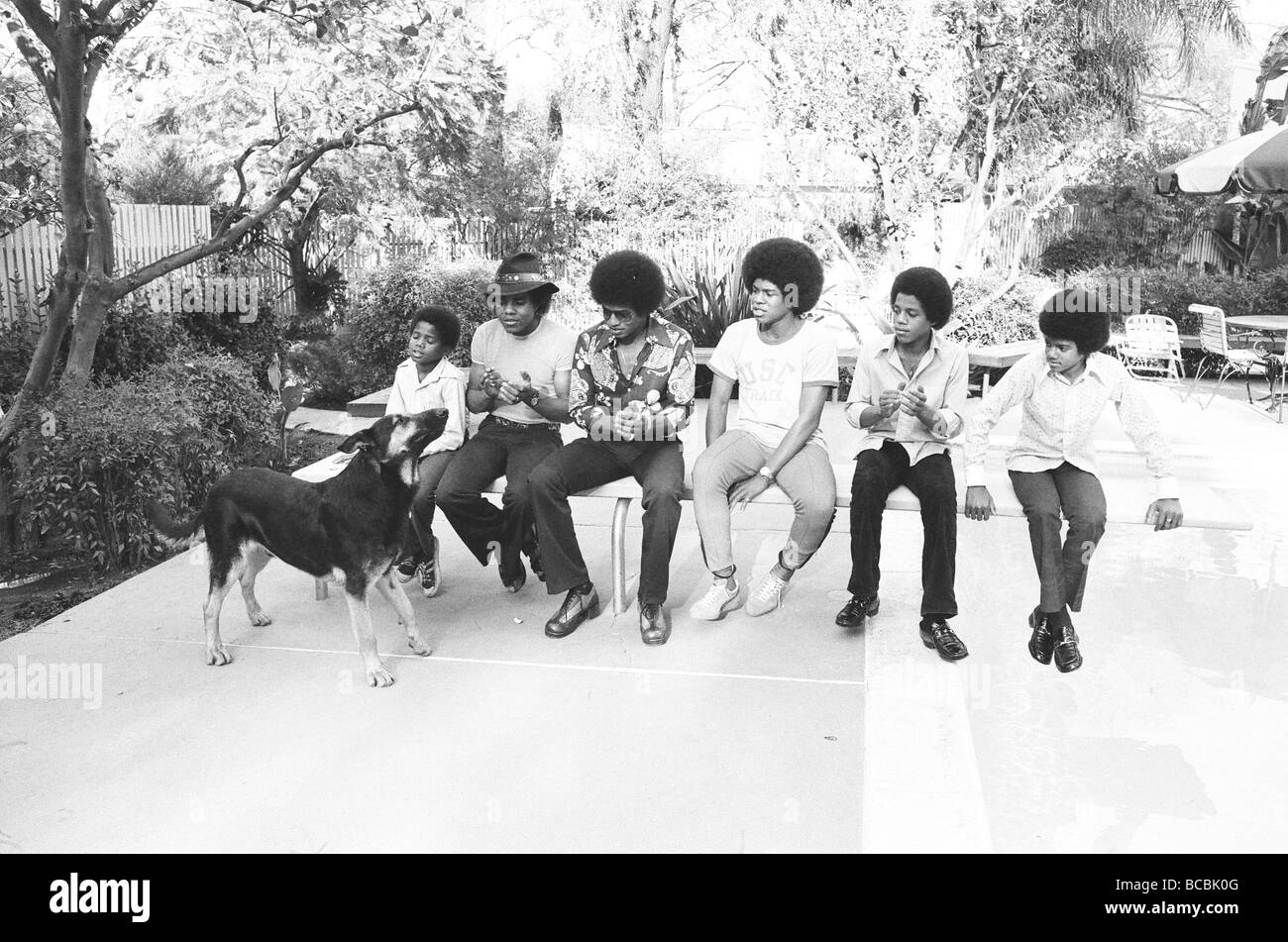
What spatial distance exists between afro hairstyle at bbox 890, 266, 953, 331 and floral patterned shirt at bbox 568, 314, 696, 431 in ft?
2.95

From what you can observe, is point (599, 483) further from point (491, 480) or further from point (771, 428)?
point (771, 428)

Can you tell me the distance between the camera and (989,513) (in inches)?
170

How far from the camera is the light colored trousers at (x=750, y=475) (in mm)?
4625

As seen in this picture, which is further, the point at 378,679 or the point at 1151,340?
the point at 1151,340

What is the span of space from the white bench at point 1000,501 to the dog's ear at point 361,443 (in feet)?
2.93

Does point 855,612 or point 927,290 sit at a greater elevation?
point 927,290

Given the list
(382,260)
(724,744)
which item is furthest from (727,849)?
(382,260)

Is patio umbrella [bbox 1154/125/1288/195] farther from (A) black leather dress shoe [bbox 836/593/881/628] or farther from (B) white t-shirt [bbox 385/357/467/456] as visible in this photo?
(B) white t-shirt [bbox 385/357/467/456]

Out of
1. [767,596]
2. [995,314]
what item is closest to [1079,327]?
[767,596]

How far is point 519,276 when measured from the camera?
5078 millimetres

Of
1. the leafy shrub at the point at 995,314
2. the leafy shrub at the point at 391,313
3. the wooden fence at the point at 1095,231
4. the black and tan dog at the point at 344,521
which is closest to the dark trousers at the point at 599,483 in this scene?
the black and tan dog at the point at 344,521

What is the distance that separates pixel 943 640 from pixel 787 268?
1.66 meters

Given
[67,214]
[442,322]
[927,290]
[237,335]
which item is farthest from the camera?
[237,335]

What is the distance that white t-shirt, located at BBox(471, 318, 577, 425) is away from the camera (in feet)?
17.0
